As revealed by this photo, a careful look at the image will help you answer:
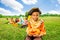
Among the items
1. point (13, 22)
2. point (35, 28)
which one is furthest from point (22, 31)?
point (35, 28)

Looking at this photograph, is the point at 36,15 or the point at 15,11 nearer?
the point at 36,15

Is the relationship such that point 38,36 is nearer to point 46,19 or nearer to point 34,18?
point 34,18

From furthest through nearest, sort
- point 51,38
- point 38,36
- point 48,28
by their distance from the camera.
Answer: point 48,28 → point 51,38 → point 38,36

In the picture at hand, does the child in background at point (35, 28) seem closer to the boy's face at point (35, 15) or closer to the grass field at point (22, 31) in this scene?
the boy's face at point (35, 15)

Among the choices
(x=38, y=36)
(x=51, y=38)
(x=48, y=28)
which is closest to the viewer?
(x=38, y=36)

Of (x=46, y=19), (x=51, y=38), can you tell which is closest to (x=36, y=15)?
(x=51, y=38)

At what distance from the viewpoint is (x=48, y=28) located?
2.74 metres

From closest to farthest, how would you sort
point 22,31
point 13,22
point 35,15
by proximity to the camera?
point 35,15, point 22,31, point 13,22

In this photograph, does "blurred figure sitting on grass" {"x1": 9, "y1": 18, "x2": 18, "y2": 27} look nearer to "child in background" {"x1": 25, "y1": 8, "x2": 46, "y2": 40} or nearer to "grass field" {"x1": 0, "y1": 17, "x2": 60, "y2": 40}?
"grass field" {"x1": 0, "y1": 17, "x2": 60, "y2": 40}

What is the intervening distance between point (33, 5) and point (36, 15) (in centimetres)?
66

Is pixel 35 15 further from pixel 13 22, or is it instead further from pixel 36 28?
pixel 13 22

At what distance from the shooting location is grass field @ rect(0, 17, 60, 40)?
8.32ft

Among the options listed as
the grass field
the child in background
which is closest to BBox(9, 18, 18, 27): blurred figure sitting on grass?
the grass field

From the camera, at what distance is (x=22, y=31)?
105 inches
